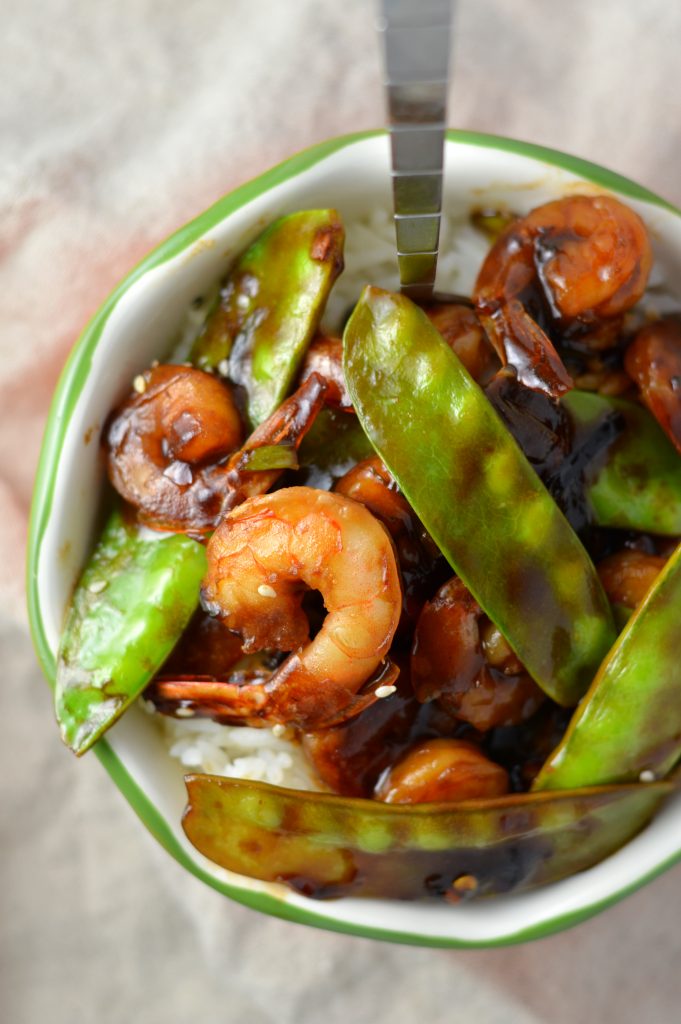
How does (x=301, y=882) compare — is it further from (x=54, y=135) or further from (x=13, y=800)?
A: (x=54, y=135)

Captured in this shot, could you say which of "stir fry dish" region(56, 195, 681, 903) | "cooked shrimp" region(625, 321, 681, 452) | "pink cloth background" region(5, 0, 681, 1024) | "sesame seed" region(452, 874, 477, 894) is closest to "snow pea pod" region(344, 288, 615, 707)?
"stir fry dish" region(56, 195, 681, 903)

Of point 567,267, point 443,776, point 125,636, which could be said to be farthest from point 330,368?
point 443,776

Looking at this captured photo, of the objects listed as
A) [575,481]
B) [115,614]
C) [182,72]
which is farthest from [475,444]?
[182,72]

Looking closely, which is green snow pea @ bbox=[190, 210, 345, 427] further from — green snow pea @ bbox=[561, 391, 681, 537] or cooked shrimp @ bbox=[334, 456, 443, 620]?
green snow pea @ bbox=[561, 391, 681, 537]

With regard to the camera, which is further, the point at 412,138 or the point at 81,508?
the point at 81,508

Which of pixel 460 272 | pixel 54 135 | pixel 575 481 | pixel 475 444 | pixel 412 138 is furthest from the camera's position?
pixel 54 135

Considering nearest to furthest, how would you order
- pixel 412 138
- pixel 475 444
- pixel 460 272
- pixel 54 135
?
pixel 412 138, pixel 475 444, pixel 460 272, pixel 54 135

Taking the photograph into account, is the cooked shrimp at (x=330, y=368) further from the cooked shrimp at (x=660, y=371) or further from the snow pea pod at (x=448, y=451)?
the cooked shrimp at (x=660, y=371)
